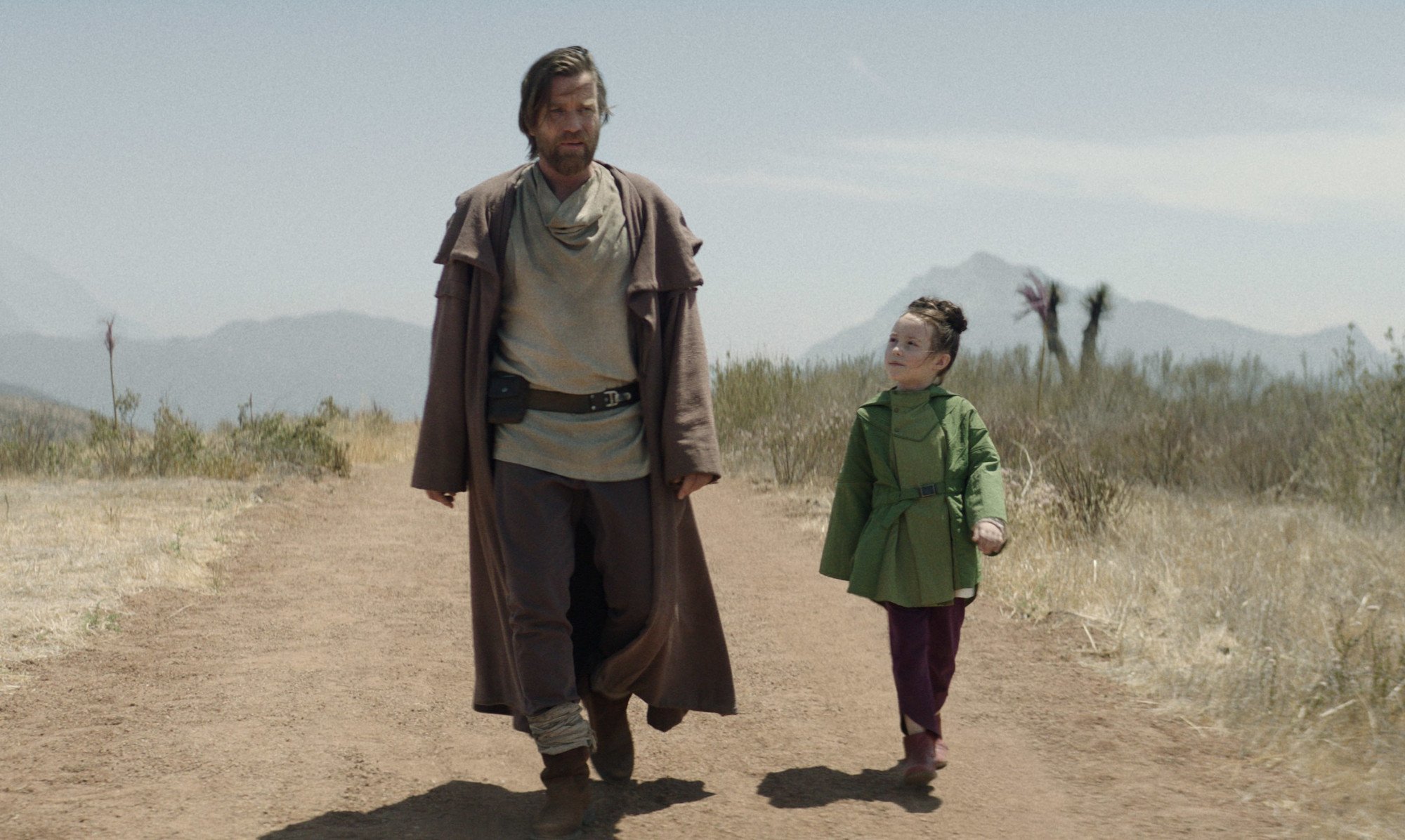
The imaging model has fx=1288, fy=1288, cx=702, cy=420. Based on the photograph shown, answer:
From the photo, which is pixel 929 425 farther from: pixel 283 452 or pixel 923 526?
pixel 283 452

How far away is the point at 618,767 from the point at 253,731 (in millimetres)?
1463

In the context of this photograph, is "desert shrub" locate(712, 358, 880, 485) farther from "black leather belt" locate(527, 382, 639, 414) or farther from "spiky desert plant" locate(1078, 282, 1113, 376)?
"black leather belt" locate(527, 382, 639, 414)

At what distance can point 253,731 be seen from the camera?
466cm

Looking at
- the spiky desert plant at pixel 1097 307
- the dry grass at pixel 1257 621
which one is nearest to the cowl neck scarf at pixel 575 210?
the dry grass at pixel 1257 621

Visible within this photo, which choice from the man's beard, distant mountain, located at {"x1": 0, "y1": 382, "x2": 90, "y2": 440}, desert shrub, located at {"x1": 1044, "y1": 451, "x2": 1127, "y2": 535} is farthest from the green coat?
distant mountain, located at {"x1": 0, "y1": 382, "x2": 90, "y2": 440}

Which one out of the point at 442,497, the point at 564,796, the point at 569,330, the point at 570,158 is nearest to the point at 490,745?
the point at 564,796

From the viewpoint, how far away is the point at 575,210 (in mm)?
3660

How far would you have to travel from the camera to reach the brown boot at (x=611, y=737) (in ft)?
13.4

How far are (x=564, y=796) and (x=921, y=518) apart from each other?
137 cm

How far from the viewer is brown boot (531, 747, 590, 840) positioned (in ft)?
11.8

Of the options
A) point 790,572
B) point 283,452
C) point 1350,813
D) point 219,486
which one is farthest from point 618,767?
point 283,452

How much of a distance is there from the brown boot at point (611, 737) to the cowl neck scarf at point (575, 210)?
4.73 feet

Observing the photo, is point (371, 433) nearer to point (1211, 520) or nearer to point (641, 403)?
point (1211, 520)

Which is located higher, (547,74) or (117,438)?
(547,74)
